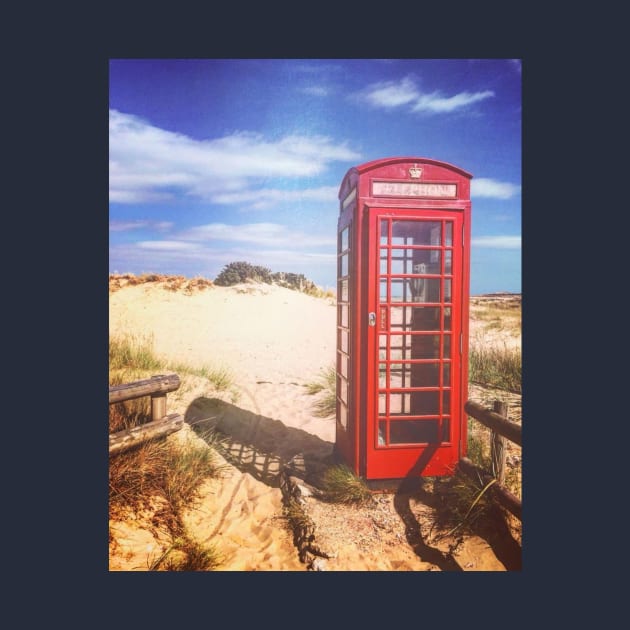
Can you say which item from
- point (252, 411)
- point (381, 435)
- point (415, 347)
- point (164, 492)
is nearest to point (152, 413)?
point (164, 492)

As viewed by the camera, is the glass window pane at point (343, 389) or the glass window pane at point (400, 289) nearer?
the glass window pane at point (400, 289)

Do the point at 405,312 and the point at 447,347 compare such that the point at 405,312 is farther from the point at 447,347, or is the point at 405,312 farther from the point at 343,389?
the point at 343,389

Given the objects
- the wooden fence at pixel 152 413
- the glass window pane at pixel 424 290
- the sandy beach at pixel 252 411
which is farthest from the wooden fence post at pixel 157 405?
the glass window pane at pixel 424 290

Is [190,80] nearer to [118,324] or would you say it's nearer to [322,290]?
[118,324]

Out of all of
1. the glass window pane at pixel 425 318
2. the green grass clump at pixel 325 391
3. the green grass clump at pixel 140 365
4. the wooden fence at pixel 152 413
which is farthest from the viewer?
the green grass clump at pixel 325 391

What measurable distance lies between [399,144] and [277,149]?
46.5 inches

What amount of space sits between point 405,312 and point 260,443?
91.6 inches

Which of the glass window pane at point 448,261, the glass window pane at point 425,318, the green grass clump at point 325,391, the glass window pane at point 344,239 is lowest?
the green grass clump at point 325,391

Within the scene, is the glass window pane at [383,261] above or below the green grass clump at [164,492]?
above

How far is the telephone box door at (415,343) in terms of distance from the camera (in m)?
3.62

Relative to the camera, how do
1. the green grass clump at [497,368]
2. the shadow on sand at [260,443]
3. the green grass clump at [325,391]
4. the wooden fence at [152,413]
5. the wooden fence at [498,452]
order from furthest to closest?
the green grass clump at [325,391] < the green grass clump at [497,368] < the shadow on sand at [260,443] < the wooden fence at [152,413] < the wooden fence at [498,452]

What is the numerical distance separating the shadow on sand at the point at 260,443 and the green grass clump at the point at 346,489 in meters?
0.25

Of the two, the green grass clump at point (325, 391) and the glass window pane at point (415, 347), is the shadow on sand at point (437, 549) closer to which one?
the glass window pane at point (415, 347)

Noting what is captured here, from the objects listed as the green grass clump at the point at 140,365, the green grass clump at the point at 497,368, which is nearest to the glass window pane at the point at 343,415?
the green grass clump at the point at 140,365
